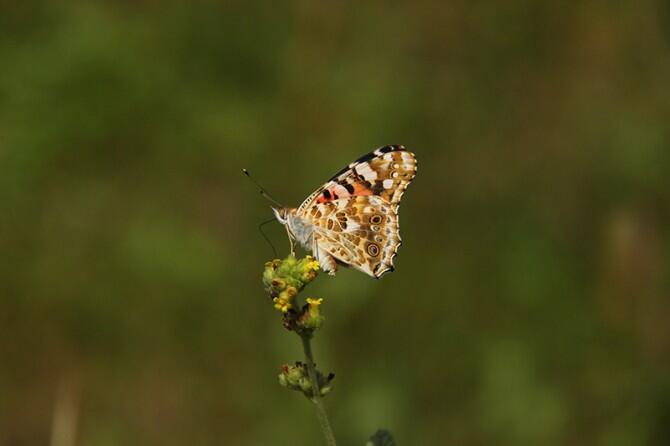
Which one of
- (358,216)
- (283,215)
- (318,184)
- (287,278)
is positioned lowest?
(287,278)

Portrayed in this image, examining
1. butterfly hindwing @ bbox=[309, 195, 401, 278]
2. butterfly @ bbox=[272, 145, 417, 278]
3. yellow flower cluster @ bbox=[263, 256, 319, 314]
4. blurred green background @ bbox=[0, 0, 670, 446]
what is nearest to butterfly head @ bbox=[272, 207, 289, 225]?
butterfly @ bbox=[272, 145, 417, 278]

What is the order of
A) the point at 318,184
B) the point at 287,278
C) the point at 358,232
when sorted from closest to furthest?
1. the point at 287,278
2. the point at 358,232
3. the point at 318,184

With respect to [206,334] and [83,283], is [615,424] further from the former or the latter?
[83,283]

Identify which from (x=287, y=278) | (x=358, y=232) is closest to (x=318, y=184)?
(x=358, y=232)

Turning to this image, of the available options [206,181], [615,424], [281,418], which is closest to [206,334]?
[281,418]

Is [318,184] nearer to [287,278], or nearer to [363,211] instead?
[363,211]
